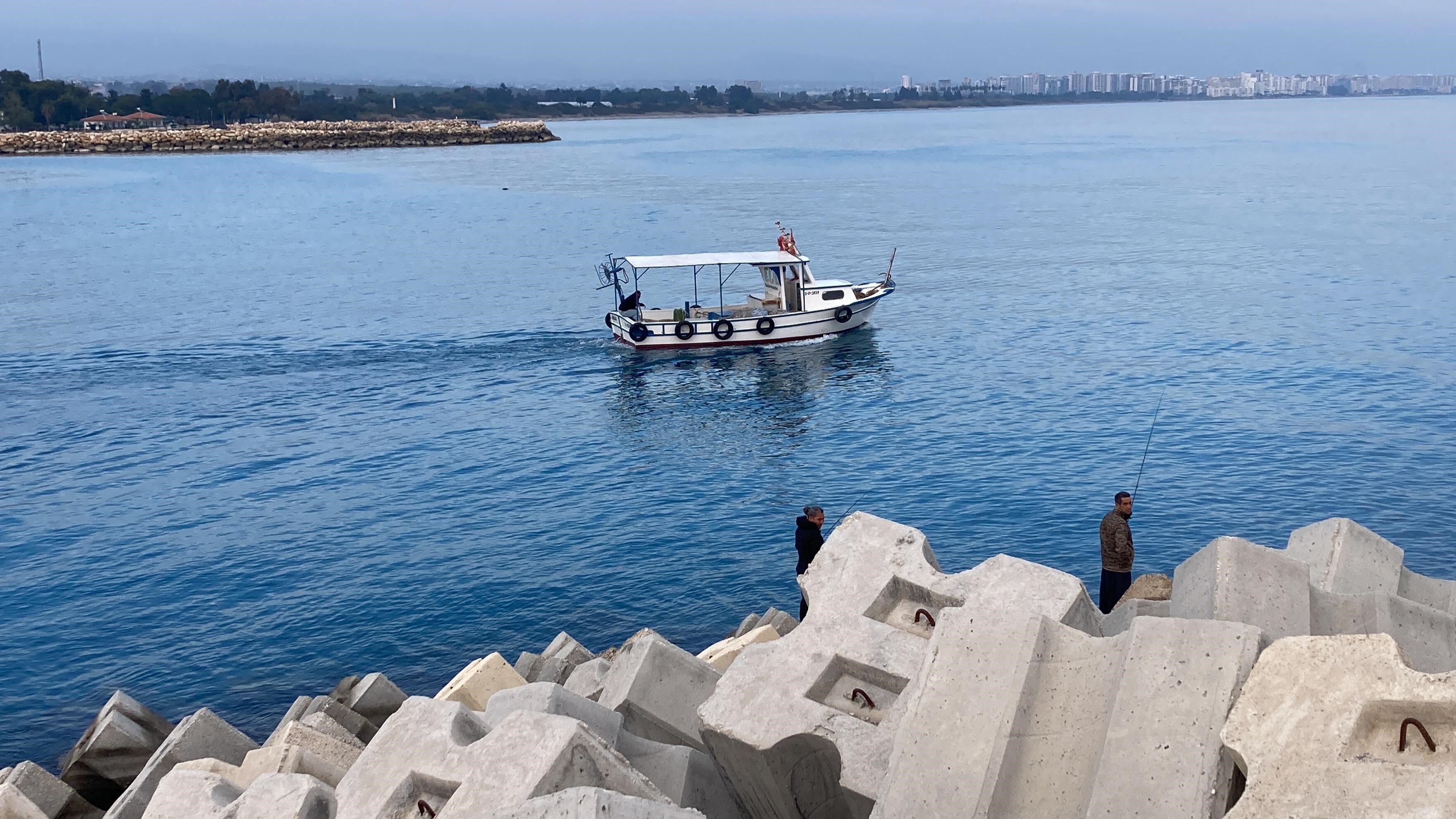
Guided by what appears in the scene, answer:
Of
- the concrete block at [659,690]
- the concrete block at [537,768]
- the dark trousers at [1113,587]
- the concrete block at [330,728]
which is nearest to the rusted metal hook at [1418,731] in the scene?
the concrete block at [537,768]

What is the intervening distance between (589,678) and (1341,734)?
685 centimetres

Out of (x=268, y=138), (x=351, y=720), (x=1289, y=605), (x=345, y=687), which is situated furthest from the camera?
(x=268, y=138)

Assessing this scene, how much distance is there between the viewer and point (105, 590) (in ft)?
67.3

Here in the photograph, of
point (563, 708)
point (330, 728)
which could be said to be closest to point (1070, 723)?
point (563, 708)

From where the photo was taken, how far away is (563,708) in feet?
25.8

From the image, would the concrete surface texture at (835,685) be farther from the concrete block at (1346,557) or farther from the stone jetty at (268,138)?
the stone jetty at (268,138)

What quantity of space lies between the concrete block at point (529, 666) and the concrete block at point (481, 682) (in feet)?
5.59

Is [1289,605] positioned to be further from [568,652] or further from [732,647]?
[568,652]

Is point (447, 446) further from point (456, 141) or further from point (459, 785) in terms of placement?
point (456, 141)

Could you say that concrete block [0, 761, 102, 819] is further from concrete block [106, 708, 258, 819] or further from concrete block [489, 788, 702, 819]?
concrete block [489, 788, 702, 819]

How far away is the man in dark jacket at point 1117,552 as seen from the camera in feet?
44.4

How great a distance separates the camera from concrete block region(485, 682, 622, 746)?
779 centimetres

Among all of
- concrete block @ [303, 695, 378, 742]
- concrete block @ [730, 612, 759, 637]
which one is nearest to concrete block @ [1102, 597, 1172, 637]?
concrete block @ [730, 612, 759, 637]

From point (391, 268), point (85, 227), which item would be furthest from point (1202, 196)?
point (85, 227)
